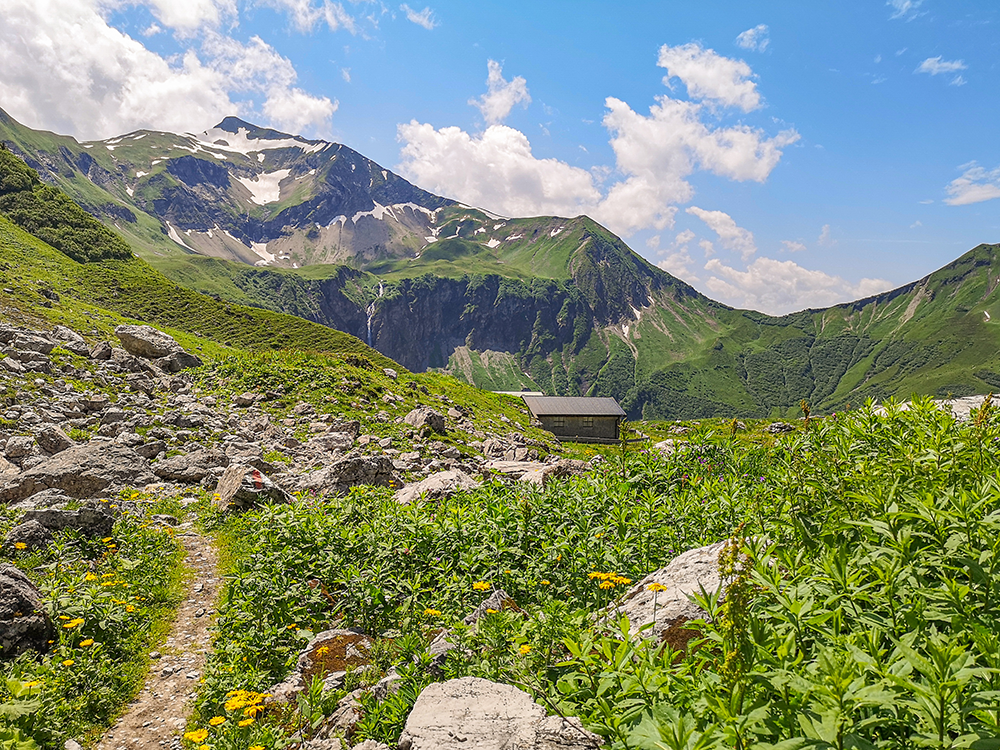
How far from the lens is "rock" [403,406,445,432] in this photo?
1400 inches

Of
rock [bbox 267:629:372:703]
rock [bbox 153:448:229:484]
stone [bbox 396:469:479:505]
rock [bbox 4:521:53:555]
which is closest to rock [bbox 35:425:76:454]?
rock [bbox 153:448:229:484]

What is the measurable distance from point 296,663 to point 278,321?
104 m

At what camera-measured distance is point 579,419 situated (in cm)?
8619

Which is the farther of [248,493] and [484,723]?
[248,493]

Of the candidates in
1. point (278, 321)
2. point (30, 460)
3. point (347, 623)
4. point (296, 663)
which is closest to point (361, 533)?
point (347, 623)

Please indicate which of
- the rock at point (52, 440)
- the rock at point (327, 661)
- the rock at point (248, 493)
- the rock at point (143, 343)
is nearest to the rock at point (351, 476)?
the rock at point (248, 493)

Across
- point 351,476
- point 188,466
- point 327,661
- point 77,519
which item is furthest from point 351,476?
A: point 327,661

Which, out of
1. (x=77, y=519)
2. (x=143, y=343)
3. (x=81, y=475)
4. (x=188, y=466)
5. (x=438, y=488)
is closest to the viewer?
(x=77, y=519)

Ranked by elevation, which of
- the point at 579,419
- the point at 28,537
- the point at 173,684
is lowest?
the point at 579,419

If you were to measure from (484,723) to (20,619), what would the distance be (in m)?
8.47

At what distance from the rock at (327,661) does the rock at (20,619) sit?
4.33 m

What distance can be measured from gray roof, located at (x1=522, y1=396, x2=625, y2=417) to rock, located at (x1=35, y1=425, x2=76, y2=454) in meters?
68.7

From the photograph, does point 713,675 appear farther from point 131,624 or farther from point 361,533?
point 131,624

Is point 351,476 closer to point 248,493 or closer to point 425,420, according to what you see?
point 248,493
